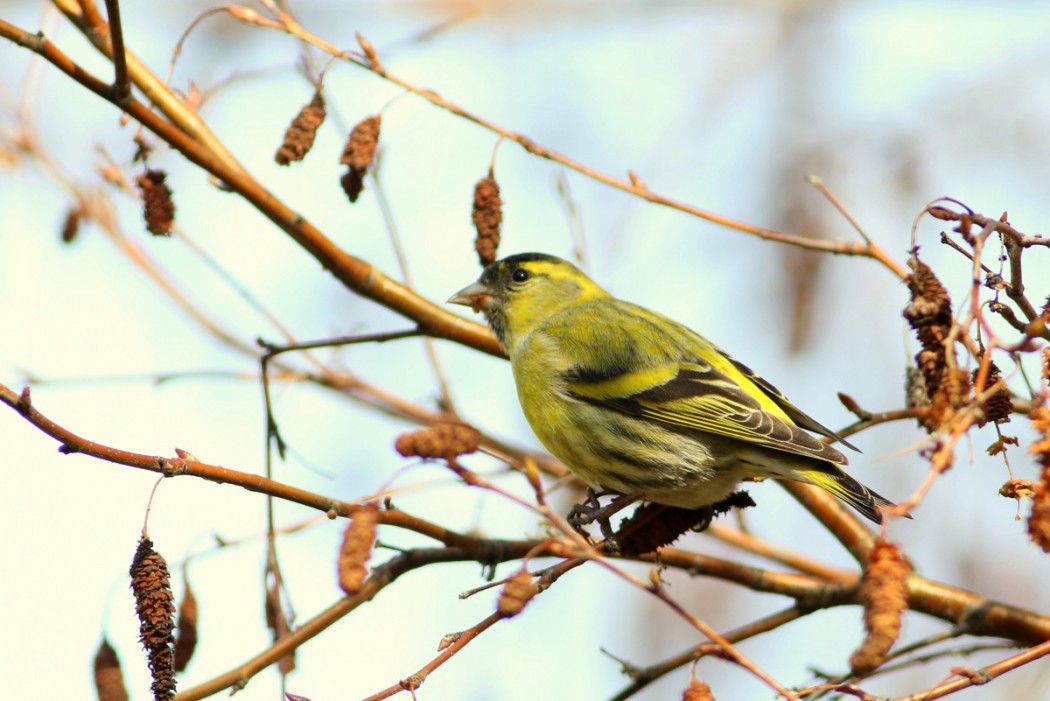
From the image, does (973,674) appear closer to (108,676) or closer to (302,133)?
(108,676)

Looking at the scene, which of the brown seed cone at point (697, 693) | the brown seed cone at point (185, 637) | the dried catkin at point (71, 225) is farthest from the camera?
the dried catkin at point (71, 225)

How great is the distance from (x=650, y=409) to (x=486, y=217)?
118 centimetres

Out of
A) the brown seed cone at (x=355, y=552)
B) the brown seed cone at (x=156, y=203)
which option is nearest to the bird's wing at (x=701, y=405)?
the brown seed cone at (x=156, y=203)

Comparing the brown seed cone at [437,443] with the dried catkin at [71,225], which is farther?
the dried catkin at [71,225]

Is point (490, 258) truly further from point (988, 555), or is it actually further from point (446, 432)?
point (988, 555)

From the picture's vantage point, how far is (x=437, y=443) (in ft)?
6.40

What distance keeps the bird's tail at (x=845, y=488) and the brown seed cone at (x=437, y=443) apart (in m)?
1.91

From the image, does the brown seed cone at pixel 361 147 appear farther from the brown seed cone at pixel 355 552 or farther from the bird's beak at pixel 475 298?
the bird's beak at pixel 475 298

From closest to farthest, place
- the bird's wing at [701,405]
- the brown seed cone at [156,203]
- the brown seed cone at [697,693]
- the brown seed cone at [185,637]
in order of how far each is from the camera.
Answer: the brown seed cone at [697,693] < the brown seed cone at [185,637] < the brown seed cone at [156,203] < the bird's wing at [701,405]

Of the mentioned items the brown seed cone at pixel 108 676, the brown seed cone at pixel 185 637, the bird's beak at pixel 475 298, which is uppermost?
the bird's beak at pixel 475 298

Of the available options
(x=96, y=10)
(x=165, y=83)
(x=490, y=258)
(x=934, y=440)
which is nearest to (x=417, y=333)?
(x=490, y=258)

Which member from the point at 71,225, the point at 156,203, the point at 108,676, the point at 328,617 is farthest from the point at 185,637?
the point at 71,225

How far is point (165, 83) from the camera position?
3.79 metres

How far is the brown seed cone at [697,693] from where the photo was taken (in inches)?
85.9
